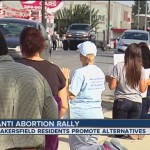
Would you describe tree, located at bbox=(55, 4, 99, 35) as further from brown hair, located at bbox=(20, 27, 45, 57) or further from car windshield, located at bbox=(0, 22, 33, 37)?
brown hair, located at bbox=(20, 27, 45, 57)

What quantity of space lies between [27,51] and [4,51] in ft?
2.46

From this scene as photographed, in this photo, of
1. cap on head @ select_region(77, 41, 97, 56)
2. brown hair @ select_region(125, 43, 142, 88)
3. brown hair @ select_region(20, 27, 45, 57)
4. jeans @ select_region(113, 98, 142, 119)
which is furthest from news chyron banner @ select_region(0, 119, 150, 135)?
jeans @ select_region(113, 98, 142, 119)

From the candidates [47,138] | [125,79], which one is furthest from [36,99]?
[125,79]

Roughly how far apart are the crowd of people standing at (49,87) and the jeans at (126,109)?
13 centimetres

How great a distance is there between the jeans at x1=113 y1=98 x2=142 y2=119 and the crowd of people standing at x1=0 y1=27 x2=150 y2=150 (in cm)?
13

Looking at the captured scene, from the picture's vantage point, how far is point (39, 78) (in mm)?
4004

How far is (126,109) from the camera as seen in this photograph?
8445 millimetres

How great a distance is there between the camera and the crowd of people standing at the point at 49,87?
3.90m

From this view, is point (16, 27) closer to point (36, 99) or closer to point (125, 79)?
point (125, 79)

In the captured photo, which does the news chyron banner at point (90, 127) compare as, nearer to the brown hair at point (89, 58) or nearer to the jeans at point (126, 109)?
the brown hair at point (89, 58)

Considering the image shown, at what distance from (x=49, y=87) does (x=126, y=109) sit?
4.39 metres

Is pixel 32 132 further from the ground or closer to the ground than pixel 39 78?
closer to the ground

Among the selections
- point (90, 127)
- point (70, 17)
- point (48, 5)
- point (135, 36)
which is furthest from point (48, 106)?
point (70, 17)

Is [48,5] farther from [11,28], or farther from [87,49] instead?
[87,49]
